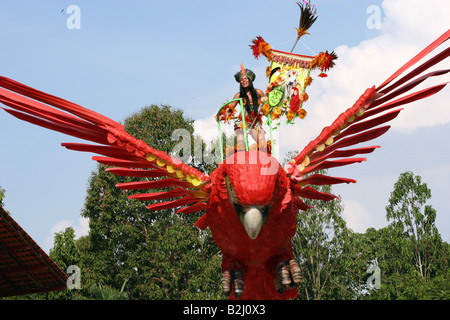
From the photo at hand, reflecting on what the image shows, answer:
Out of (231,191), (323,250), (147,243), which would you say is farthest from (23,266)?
(323,250)

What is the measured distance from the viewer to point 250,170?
16.8 feet

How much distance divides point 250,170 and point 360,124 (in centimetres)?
150

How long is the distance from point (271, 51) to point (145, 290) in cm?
1326

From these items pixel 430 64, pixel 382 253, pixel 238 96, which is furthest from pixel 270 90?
pixel 382 253

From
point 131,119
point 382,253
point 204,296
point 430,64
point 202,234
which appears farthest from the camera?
point 382,253

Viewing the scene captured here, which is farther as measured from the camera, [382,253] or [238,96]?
[382,253]

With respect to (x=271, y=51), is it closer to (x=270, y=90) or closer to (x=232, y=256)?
(x=270, y=90)

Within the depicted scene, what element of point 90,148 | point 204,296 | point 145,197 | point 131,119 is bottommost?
point 204,296

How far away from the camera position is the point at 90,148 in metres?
5.67

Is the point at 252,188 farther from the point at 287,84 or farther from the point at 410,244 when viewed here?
the point at 410,244

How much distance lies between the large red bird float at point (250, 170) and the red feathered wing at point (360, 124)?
0.03ft

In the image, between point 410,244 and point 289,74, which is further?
point 410,244

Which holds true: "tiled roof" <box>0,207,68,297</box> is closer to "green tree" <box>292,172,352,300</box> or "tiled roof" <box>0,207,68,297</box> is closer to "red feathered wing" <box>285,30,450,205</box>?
"red feathered wing" <box>285,30,450,205</box>

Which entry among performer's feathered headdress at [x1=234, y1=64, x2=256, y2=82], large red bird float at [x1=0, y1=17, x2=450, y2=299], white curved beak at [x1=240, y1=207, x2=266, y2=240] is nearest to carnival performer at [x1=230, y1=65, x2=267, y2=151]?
performer's feathered headdress at [x1=234, y1=64, x2=256, y2=82]
